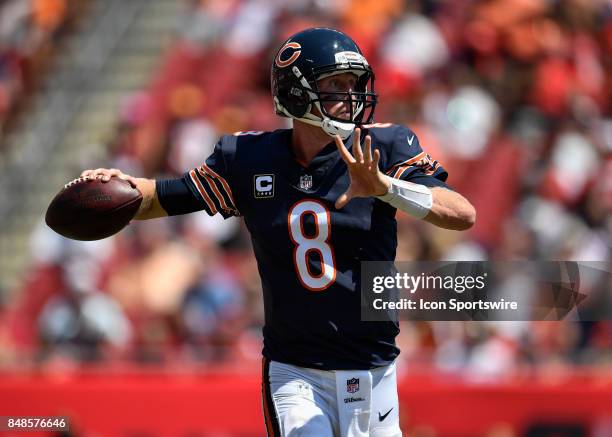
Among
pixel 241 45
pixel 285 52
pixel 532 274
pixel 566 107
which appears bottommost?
pixel 532 274

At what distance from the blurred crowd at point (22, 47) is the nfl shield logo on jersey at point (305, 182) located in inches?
347

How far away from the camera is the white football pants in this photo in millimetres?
4398

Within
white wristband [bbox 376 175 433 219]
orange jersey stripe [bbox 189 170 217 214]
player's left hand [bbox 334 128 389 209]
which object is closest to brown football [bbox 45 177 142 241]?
orange jersey stripe [bbox 189 170 217 214]

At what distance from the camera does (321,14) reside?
10.9 m

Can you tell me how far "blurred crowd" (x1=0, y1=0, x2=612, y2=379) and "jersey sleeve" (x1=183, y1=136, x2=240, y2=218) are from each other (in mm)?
3534

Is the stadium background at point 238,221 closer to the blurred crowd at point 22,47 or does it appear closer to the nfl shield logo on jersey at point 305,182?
the blurred crowd at point 22,47

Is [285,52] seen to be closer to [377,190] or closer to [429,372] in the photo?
[377,190]

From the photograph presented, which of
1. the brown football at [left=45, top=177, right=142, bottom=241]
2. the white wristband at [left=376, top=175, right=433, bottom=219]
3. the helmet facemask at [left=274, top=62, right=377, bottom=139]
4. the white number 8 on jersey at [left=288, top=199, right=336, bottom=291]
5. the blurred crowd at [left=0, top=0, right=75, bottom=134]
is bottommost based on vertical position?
the white number 8 on jersey at [left=288, top=199, right=336, bottom=291]

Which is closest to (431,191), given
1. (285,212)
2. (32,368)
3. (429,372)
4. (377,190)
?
(377,190)

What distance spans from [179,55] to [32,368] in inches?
185

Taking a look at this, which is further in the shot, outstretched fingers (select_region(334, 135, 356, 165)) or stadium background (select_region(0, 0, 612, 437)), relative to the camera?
stadium background (select_region(0, 0, 612, 437))

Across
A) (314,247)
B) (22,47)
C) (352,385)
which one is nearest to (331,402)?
(352,385)

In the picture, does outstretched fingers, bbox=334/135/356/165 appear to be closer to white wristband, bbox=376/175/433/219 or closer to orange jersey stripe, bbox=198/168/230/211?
white wristband, bbox=376/175/433/219

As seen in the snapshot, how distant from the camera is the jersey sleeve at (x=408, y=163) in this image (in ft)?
14.5
